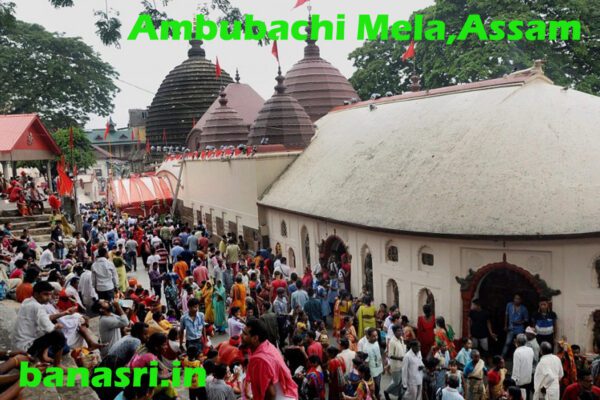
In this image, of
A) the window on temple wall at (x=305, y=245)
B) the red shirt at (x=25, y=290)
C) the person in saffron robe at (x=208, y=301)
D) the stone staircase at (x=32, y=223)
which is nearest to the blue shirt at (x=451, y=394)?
the red shirt at (x=25, y=290)

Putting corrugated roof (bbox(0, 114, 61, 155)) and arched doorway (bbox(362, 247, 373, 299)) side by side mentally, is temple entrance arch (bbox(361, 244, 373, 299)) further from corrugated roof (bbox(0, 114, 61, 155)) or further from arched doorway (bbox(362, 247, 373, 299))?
corrugated roof (bbox(0, 114, 61, 155))

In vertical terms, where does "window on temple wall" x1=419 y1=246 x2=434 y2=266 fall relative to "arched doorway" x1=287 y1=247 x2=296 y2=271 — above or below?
above

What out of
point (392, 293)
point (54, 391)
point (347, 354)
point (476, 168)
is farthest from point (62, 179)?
point (54, 391)

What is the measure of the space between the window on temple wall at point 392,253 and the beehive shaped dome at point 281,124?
30.1ft

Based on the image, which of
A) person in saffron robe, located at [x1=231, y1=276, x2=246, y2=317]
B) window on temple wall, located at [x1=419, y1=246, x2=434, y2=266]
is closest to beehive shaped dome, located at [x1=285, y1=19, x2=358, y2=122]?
window on temple wall, located at [x1=419, y1=246, x2=434, y2=266]

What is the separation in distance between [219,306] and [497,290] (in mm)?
6313

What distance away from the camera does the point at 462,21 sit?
2944 cm

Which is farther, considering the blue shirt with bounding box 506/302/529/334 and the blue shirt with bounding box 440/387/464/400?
the blue shirt with bounding box 506/302/529/334

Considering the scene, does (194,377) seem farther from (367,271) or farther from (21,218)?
(21,218)

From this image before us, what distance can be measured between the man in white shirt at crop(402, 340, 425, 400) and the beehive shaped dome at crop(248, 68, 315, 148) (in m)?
13.9

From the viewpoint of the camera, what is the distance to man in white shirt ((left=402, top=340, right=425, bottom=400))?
8.59 metres

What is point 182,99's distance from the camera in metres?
40.2

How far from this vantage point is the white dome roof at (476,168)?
36.3 ft

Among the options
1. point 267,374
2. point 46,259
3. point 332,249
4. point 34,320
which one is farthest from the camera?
point 332,249
